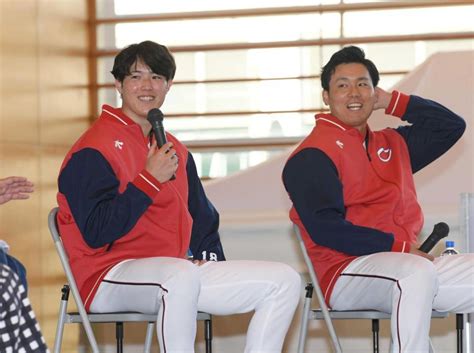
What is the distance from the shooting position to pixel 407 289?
2.44m

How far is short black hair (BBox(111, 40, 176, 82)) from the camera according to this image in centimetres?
277

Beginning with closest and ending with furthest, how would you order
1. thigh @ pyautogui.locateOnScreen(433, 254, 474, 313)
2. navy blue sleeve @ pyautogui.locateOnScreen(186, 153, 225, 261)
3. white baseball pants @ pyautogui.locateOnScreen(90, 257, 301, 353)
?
white baseball pants @ pyautogui.locateOnScreen(90, 257, 301, 353) < thigh @ pyautogui.locateOnScreen(433, 254, 474, 313) < navy blue sleeve @ pyautogui.locateOnScreen(186, 153, 225, 261)

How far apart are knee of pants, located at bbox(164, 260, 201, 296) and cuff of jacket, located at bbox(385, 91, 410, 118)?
3.42 ft

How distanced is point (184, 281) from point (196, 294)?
51 millimetres

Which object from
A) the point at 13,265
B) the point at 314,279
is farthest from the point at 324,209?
the point at 13,265

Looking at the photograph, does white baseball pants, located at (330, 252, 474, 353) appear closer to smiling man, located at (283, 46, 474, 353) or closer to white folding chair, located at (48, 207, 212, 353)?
smiling man, located at (283, 46, 474, 353)

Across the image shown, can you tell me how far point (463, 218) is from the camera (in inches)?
122

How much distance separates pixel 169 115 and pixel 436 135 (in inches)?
169

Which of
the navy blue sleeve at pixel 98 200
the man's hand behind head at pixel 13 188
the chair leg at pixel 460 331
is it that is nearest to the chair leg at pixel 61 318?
the navy blue sleeve at pixel 98 200

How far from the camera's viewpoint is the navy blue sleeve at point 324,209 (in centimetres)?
266

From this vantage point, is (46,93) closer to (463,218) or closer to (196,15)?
(196,15)

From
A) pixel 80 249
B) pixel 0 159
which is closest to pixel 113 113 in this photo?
pixel 80 249

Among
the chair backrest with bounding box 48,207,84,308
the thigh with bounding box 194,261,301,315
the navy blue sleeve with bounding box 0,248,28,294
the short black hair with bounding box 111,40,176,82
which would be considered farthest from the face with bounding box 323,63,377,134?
the navy blue sleeve with bounding box 0,248,28,294

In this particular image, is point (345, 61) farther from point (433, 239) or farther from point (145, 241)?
point (145, 241)
